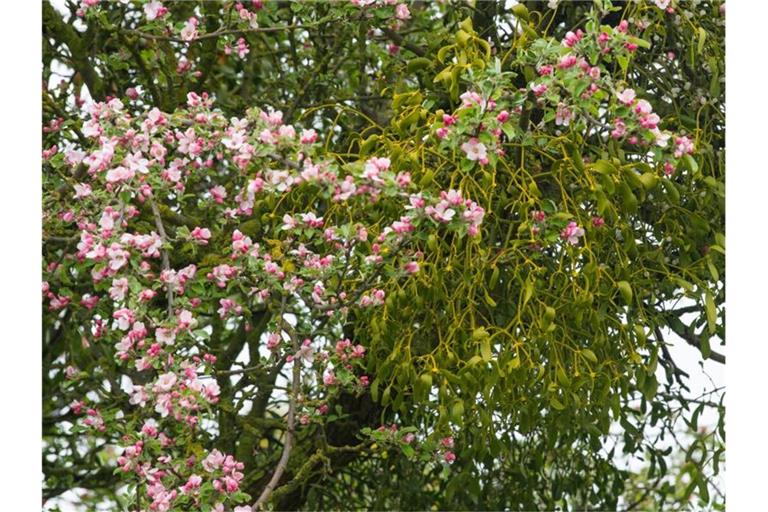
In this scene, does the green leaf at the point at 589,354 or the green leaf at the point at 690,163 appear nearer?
the green leaf at the point at 690,163

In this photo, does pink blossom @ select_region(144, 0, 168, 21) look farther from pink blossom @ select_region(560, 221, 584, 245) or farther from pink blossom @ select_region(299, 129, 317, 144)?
pink blossom @ select_region(560, 221, 584, 245)

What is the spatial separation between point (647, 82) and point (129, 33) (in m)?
1.25

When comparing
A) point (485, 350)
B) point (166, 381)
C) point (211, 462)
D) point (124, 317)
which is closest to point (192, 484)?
point (211, 462)

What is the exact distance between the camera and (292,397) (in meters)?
2.46

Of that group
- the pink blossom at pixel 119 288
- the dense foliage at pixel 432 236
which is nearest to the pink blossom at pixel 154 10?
the dense foliage at pixel 432 236

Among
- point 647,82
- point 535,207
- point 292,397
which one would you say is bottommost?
point 292,397

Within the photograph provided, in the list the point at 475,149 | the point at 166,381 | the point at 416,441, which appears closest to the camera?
the point at 475,149

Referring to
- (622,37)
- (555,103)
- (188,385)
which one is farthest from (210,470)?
(622,37)

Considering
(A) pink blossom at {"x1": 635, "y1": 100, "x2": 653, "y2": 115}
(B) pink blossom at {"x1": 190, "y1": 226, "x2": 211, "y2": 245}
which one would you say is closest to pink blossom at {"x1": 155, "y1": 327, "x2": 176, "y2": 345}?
(B) pink blossom at {"x1": 190, "y1": 226, "x2": 211, "y2": 245}

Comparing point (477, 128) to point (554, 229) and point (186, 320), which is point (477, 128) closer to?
point (554, 229)

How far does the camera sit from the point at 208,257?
2.52 m

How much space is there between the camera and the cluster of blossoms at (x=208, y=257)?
82.7 inches

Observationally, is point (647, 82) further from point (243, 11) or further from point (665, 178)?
point (243, 11)

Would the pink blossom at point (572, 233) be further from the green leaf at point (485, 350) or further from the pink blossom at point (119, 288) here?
the pink blossom at point (119, 288)
